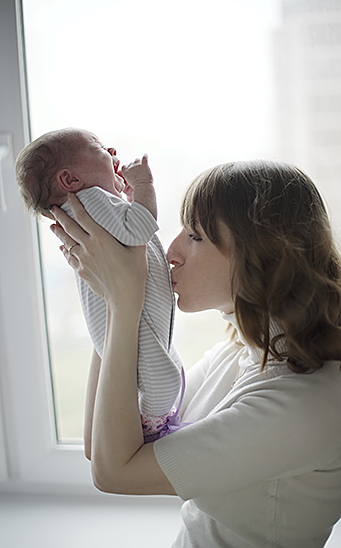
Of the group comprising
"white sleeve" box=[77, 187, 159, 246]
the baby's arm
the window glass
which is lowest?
"white sleeve" box=[77, 187, 159, 246]

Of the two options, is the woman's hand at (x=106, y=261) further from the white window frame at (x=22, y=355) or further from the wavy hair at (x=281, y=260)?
the white window frame at (x=22, y=355)

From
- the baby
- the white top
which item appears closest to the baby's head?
the baby

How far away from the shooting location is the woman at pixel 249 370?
0.78m

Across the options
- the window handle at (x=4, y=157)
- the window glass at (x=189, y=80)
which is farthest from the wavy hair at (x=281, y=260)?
the window handle at (x=4, y=157)

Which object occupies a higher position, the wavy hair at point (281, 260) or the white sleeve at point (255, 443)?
the wavy hair at point (281, 260)

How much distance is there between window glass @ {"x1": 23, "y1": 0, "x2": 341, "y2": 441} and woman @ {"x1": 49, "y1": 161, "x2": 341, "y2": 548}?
326mm

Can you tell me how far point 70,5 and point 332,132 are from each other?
31.8 inches

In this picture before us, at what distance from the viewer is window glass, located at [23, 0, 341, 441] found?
118 cm

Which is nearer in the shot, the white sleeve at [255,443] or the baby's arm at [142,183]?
the white sleeve at [255,443]

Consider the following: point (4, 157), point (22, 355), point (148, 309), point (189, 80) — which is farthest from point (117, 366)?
point (189, 80)

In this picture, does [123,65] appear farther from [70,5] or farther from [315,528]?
[315,528]

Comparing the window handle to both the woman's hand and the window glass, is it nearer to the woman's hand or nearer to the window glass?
the window glass

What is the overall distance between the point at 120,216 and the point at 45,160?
0.19m

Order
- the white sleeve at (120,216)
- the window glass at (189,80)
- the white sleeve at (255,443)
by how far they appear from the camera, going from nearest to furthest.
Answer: the white sleeve at (255,443)
the white sleeve at (120,216)
the window glass at (189,80)
